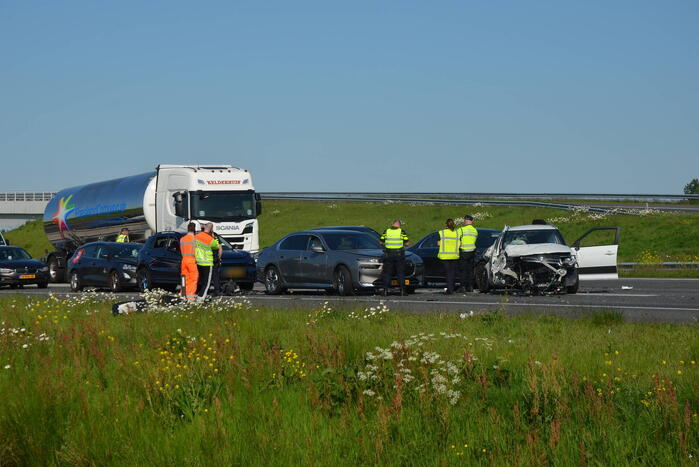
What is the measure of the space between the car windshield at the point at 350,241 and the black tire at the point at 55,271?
17390 millimetres

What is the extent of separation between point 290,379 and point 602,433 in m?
3.38

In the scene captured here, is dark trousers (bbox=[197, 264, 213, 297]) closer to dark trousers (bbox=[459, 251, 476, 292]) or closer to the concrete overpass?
dark trousers (bbox=[459, 251, 476, 292])

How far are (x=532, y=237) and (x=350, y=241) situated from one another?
14.6 feet

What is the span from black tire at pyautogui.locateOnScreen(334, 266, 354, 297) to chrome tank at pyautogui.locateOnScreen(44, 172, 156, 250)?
10.9 meters

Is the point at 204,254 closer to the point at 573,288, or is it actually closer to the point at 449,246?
the point at 449,246

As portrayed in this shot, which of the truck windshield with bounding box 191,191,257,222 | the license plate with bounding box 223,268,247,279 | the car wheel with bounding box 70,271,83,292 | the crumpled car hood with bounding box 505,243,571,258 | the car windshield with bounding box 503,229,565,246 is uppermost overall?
the truck windshield with bounding box 191,191,257,222

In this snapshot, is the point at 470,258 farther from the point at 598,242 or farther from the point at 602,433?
the point at 598,242

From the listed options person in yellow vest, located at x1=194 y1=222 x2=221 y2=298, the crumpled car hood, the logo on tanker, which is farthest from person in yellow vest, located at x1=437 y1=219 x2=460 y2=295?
the logo on tanker

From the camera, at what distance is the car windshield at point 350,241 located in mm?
25719

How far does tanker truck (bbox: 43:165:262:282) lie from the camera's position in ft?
107

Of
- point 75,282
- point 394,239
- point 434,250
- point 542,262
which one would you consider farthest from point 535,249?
point 75,282

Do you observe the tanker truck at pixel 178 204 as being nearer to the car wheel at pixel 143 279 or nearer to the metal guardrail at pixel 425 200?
the car wheel at pixel 143 279

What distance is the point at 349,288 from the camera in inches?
978

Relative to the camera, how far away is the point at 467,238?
80.9 ft
